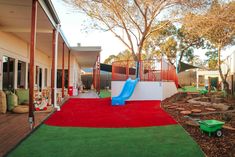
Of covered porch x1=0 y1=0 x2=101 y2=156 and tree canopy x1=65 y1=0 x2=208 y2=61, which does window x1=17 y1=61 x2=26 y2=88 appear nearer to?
covered porch x1=0 y1=0 x2=101 y2=156

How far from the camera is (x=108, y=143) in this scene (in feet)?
16.0

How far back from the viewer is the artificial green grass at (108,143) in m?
4.23

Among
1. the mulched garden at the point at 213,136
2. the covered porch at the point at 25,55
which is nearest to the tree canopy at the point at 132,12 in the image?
the covered porch at the point at 25,55

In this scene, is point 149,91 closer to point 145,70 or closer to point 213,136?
point 145,70

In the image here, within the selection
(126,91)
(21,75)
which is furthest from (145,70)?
(21,75)

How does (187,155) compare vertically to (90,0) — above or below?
below

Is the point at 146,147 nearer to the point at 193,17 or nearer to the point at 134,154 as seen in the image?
the point at 134,154

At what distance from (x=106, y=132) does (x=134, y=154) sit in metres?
1.80

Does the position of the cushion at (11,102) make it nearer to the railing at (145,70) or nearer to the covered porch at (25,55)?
the covered porch at (25,55)

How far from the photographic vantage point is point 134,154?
4199 millimetres

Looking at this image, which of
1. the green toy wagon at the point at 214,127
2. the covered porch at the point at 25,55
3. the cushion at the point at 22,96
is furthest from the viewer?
the cushion at the point at 22,96

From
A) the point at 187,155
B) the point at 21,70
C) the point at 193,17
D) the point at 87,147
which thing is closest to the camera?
the point at 187,155

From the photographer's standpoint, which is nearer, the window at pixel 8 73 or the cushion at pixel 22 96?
the cushion at pixel 22 96

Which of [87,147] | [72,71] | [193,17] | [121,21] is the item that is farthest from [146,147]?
[72,71]
